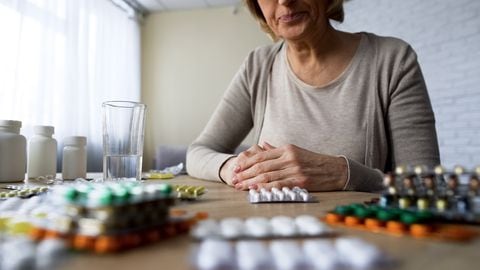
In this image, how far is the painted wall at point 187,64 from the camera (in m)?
3.85

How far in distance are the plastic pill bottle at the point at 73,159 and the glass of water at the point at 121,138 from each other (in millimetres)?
202

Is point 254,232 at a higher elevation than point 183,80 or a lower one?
lower

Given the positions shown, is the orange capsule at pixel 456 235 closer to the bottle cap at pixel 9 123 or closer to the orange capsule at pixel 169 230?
the orange capsule at pixel 169 230

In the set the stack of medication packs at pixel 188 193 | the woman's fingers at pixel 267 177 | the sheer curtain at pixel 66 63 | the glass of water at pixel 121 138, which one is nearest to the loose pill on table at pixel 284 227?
the stack of medication packs at pixel 188 193

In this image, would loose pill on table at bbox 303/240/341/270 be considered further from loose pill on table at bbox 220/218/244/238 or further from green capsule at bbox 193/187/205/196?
green capsule at bbox 193/187/205/196

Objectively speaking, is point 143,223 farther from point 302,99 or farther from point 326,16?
point 326,16

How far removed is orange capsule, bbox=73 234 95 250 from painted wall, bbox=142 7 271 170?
11.8 feet

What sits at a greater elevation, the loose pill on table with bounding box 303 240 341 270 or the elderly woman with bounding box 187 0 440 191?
the elderly woman with bounding box 187 0 440 191

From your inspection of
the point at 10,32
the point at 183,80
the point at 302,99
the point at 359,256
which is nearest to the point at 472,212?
the point at 359,256

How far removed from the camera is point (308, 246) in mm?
250

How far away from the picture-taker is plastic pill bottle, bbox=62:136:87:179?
89 cm

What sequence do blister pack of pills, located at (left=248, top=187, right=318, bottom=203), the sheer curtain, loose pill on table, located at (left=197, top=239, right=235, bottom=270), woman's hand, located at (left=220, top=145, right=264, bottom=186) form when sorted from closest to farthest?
loose pill on table, located at (left=197, top=239, right=235, bottom=270) → blister pack of pills, located at (left=248, top=187, right=318, bottom=203) → woman's hand, located at (left=220, top=145, right=264, bottom=186) → the sheer curtain

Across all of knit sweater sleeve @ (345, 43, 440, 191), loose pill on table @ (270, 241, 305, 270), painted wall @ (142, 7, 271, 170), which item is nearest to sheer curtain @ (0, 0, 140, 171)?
painted wall @ (142, 7, 271, 170)

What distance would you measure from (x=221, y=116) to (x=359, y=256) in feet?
3.07
